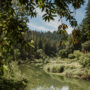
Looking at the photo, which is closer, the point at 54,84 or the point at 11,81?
the point at 11,81

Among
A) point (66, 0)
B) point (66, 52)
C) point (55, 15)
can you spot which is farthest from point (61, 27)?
point (66, 52)

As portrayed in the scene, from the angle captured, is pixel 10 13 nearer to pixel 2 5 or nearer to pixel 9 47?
pixel 2 5

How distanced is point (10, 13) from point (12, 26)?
1.33ft

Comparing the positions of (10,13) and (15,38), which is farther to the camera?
(10,13)

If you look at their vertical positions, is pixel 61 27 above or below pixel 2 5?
below

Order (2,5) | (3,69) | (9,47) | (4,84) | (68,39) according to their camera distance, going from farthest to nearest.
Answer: (4,84), (68,39), (2,5), (9,47), (3,69)

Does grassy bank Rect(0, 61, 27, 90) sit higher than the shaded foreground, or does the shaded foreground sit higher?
grassy bank Rect(0, 61, 27, 90)

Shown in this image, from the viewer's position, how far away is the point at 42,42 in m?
81.4

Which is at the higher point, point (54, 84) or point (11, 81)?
point (11, 81)

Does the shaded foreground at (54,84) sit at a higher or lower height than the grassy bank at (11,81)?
lower

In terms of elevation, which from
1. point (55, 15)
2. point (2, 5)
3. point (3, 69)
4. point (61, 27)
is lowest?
point (3, 69)

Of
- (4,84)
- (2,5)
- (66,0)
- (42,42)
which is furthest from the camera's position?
(42,42)

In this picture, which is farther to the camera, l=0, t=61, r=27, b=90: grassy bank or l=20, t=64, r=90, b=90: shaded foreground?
l=20, t=64, r=90, b=90: shaded foreground

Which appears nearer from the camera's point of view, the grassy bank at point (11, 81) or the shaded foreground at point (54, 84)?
the grassy bank at point (11, 81)
